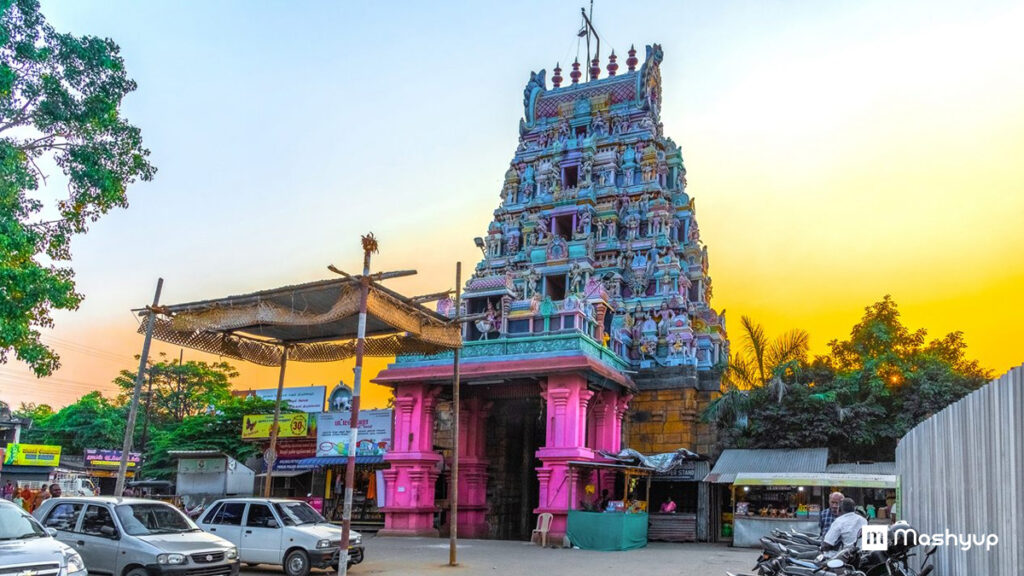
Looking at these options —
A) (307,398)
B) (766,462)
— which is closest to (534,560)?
(766,462)

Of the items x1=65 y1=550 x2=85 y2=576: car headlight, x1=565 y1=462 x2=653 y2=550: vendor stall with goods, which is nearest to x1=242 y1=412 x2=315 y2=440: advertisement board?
x1=565 y1=462 x2=653 y2=550: vendor stall with goods

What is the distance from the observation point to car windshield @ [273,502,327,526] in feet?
48.1

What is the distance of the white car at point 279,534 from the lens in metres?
14.1

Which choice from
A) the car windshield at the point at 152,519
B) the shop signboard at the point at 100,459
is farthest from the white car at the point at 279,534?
the shop signboard at the point at 100,459

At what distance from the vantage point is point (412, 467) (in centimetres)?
2583

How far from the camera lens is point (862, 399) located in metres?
26.5

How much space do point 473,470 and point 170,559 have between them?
1668 cm

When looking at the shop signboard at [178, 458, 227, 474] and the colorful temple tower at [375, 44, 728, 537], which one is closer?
the colorful temple tower at [375, 44, 728, 537]

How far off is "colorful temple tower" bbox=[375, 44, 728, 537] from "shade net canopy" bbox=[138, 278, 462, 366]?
7903 mm

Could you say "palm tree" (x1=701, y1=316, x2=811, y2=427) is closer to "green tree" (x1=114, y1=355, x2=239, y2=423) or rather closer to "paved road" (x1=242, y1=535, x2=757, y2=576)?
"paved road" (x1=242, y1=535, x2=757, y2=576)

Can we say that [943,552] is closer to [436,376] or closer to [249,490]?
[436,376]

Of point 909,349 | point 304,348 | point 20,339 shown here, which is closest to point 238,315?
point 304,348

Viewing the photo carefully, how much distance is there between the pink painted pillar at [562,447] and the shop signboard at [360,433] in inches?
323

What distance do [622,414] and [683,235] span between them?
10.1m
